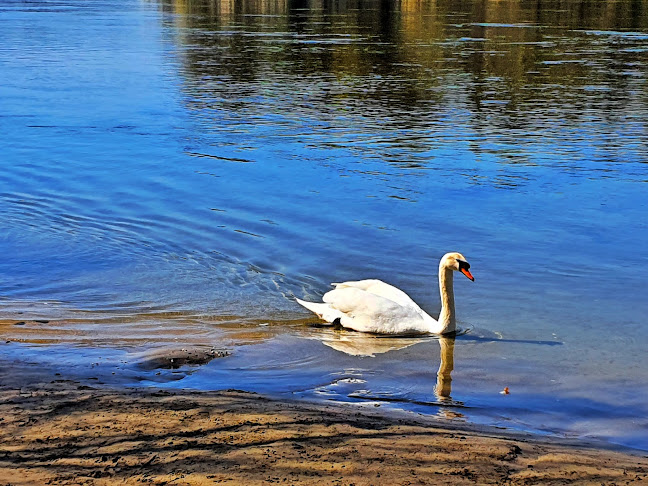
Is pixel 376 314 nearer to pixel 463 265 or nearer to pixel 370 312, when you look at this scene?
pixel 370 312

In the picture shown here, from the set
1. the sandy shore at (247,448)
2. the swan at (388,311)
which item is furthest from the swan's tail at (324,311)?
the sandy shore at (247,448)

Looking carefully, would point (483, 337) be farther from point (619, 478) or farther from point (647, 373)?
point (619, 478)

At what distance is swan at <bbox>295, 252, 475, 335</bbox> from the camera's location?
984cm

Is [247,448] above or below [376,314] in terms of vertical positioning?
above

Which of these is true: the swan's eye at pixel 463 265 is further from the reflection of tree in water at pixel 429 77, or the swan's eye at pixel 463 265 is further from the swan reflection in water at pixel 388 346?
the reflection of tree in water at pixel 429 77

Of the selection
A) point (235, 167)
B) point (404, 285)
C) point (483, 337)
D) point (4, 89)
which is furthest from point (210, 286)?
point (4, 89)

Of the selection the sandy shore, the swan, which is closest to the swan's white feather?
the swan

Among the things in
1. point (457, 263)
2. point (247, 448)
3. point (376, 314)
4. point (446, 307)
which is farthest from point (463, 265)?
point (247, 448)

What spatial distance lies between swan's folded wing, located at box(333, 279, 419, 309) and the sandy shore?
3.30 metres

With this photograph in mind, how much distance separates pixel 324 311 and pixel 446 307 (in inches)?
51.4

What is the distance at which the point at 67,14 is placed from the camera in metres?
72.2

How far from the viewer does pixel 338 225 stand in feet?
47.8

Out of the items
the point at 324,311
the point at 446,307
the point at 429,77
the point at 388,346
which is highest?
the point at 429,77

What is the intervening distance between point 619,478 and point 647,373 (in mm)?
3092
